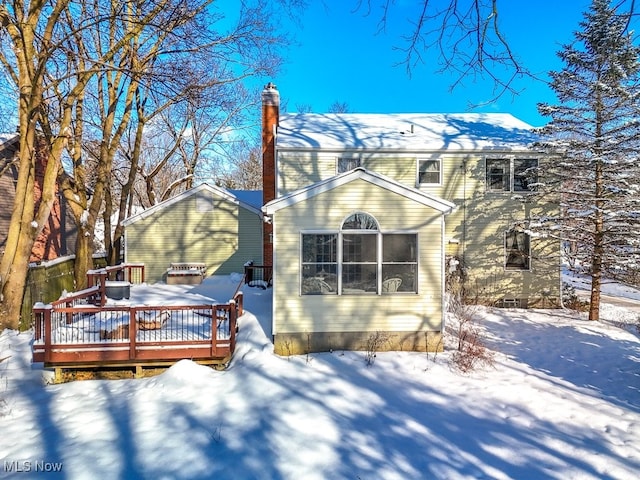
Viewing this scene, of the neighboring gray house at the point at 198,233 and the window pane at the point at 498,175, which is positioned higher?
the window pane at the point at 498,175

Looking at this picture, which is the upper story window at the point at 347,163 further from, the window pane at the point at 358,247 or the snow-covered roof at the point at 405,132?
the window pane at the point at 358,247

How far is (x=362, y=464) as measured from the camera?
168 inches

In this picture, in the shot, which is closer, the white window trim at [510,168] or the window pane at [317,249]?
the window pane at [317,249]

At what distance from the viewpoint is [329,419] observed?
5219 millimetres

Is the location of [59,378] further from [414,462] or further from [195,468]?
[414,462]

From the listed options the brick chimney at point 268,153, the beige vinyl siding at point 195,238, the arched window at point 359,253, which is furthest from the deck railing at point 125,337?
the beige vinyl siding at point 195,238

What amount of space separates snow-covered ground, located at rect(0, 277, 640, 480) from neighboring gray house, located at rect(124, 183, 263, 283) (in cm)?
770

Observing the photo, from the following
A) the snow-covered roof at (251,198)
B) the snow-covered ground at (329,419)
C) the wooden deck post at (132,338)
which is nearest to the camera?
the snow-covered ground at (329,419)

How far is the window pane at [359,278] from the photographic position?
7844 millimetres

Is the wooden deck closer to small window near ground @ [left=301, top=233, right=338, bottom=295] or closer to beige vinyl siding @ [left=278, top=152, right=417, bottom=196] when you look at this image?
small window near ground @ [left=301, top=233, right=338, bottom=295]

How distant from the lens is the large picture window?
7813mm

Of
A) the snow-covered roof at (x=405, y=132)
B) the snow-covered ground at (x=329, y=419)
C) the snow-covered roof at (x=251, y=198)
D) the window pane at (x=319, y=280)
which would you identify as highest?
the snow-covered roof at (x=405, y=132)

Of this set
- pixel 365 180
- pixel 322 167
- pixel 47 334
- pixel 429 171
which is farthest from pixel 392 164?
pixel 47 334

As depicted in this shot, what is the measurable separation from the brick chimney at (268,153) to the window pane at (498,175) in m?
8.80
